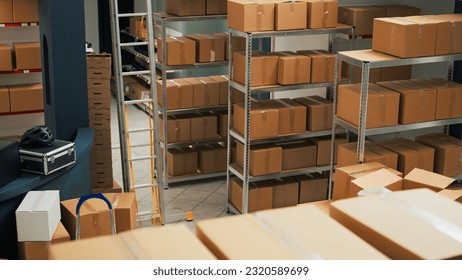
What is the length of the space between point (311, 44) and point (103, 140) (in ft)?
10.1

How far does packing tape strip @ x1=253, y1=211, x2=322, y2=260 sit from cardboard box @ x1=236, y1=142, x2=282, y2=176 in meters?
4.81

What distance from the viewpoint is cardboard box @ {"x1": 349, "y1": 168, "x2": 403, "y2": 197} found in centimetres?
542

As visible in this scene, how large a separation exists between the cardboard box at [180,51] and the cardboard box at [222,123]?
34.4 inches

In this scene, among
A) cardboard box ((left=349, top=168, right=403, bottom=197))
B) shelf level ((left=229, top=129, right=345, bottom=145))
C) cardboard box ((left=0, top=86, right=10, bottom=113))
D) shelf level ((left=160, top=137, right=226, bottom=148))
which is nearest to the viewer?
cardboard box ((left=349, top=168, right=403, bottom=197))

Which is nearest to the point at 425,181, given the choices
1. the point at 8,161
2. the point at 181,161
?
the point at 8,161

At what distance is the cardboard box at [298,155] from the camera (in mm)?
7742

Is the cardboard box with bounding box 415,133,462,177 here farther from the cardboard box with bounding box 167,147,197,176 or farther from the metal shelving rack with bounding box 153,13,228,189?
the cardboard box with bounding box 167,147,197,176

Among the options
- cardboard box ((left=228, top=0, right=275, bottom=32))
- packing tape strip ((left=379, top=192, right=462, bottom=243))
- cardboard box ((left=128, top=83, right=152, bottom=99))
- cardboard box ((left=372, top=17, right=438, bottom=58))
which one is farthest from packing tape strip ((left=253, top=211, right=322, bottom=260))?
cardboard box ((left=128, top=83, right=152, bottom=99))

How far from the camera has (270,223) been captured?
2.59 meters

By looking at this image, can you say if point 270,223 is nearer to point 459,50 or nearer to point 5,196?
point 5,196

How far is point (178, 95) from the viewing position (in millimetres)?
8602

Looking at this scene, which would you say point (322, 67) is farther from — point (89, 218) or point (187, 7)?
point (89, 218)

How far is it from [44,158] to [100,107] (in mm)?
1668

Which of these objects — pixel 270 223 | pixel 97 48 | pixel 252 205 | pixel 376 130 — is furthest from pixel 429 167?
pixel 97 48
